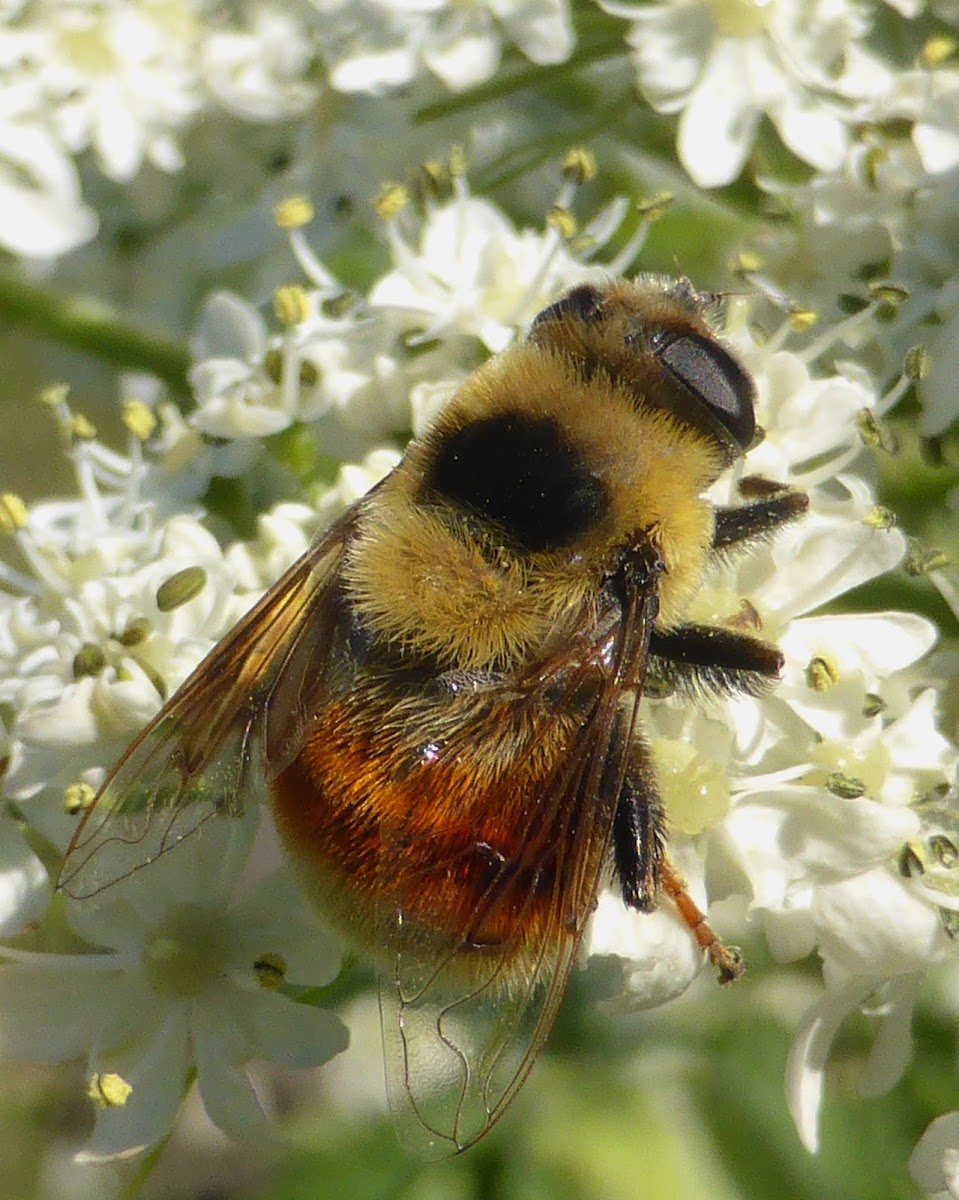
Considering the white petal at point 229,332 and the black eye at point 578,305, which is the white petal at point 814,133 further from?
the white petal at point 229,332

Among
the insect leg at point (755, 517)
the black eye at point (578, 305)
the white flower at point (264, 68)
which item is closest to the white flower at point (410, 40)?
the white flower at point (264, 68)

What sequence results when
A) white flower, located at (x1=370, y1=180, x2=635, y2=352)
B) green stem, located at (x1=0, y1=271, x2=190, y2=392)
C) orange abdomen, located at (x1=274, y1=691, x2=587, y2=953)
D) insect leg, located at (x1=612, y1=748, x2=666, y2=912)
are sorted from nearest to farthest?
orange abdomen, located at (x1=274, y1=691, x2=587, y2=953), insect leg, located at (x1=612, y1=748, x2=666, y2=912), white flower, located at (x1=370, y1=180, x2=635, y2=352), green stem, located at (x1=0, y1=271, x2=190, y2=392)

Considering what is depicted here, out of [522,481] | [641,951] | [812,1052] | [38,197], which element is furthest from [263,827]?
[38,197]

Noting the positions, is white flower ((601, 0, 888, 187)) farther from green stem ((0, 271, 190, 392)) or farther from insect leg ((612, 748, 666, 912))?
insect leg ((612, 748, 666, 912))

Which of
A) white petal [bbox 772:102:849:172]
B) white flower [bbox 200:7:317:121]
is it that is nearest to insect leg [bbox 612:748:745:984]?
white petal [bbox 772:102:849:172]

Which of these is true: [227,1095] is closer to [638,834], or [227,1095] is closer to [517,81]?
[638,834]
